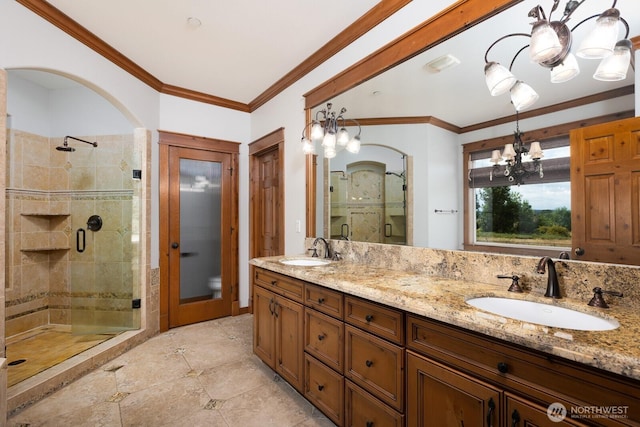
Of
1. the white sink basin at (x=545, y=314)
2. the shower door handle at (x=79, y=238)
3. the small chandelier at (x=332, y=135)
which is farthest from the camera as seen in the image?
the shower door handle at (x=79, y=238)

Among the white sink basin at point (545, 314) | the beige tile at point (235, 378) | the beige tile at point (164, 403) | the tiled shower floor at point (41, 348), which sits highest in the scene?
the white sink basin at point (545, 314)

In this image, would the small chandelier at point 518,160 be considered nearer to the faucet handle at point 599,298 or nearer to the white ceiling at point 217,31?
the faucet handle at point 599,298

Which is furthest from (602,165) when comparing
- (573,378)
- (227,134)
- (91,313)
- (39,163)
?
(39,163)

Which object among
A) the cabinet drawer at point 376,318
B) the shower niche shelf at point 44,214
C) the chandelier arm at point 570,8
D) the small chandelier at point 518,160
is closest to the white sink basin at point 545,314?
the cabinet drawer at point 376,318

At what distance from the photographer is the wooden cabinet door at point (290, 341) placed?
1889 millimetres

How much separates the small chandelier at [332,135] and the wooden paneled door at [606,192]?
1.42m

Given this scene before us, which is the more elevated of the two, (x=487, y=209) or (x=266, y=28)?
(x=266, y=28)

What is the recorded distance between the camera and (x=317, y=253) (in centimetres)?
267

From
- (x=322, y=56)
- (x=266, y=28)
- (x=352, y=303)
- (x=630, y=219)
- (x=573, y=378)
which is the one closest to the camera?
(x=573, y=378)

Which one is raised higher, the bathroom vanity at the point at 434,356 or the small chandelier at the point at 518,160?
the small chandelier at the point at 518,160

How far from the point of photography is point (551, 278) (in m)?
1.24

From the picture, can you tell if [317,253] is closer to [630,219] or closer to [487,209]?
[487,209]

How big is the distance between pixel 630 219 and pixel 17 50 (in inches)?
135

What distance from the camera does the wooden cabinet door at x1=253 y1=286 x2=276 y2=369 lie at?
219 cm
